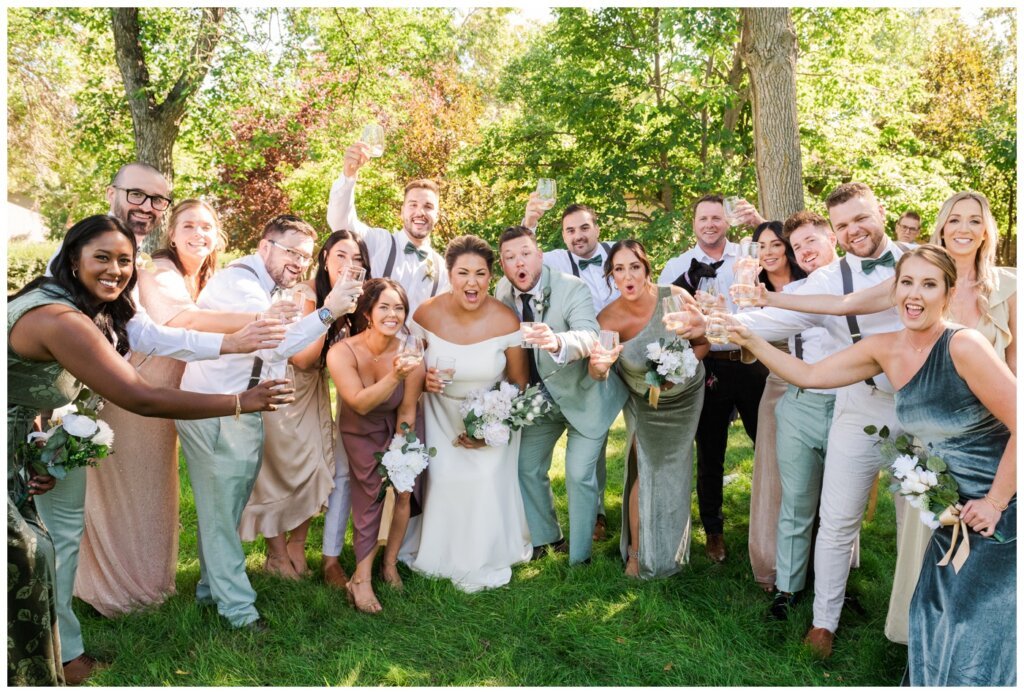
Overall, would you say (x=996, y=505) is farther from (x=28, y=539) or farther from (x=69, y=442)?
(x=69, y=442)

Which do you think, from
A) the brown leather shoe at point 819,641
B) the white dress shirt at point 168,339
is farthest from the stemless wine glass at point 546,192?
the brown leather shoe at point 819,641

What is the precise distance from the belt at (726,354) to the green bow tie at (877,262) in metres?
1.33

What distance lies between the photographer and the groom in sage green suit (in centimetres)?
514

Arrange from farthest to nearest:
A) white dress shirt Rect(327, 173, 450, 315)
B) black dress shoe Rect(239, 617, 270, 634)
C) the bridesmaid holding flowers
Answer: white dress shirt Rect(327, 173, 450, 315) → the bridesmaid holding flowers → black dress shoe Rect(239, 617, 270, 634)

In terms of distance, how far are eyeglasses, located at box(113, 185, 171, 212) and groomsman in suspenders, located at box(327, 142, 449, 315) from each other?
1335 millimetres

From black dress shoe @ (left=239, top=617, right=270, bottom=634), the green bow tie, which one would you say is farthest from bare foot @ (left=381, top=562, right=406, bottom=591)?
the green bow tie

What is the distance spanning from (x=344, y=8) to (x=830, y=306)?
11334mm

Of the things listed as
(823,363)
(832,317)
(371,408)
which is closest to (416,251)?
(371,408)

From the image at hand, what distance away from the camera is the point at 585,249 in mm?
6262

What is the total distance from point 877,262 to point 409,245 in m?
3.17

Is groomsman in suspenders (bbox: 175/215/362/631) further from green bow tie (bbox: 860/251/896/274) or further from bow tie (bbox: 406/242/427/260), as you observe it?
green bow tie (bbox: 860/251/896/274)

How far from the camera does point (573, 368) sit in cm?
516

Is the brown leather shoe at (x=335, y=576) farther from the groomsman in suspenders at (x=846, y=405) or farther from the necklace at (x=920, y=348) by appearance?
the necklace at (x=920, y=348)

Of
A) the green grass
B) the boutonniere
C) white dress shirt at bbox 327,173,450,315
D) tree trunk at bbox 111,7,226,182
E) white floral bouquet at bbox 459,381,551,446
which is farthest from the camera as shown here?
tree trunk at bbox 111,7,226,182
